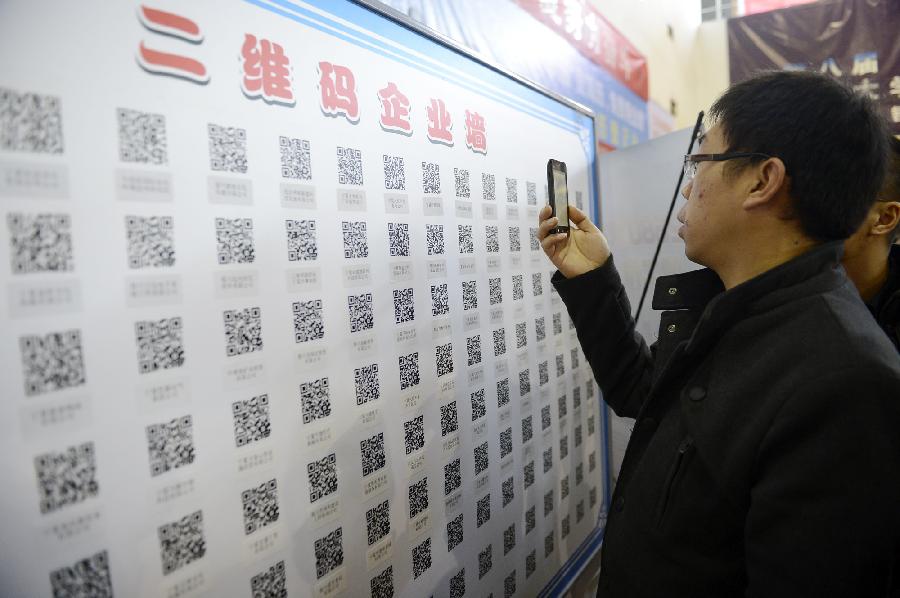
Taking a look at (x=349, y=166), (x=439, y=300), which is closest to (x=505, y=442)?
(x=439, y=300)

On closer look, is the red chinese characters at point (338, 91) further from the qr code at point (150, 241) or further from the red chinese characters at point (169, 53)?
the qr code at point (150, 241)

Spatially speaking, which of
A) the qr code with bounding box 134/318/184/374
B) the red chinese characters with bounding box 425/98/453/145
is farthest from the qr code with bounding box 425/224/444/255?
the qr code with bounding box 134/318/184/374

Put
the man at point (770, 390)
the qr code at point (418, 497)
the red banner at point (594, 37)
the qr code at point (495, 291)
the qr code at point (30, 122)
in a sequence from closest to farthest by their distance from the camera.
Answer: the qr code at point (30, 122), the man at point (770, 390), the qr code at point (418, 497), the qr code at point (495, 291), the red banner at point (594, 37)

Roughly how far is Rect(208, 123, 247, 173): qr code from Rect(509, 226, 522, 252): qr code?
675mm

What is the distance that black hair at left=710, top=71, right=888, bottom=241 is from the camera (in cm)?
72

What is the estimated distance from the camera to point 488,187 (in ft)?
3.64

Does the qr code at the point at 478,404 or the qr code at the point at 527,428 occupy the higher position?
the qr code at the point at 478,404

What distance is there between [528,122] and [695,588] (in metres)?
1.01

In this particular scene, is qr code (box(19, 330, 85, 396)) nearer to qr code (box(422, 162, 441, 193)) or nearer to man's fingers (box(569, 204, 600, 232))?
qr code (box(422, 162, 441, 193))

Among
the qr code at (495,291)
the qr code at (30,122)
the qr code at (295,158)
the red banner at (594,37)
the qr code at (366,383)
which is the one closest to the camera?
the qr code at (30,122)

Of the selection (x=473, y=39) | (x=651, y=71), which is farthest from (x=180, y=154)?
(x=651, y=71)

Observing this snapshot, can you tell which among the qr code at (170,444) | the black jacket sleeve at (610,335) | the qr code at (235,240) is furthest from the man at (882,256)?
the qr code at (170,444)

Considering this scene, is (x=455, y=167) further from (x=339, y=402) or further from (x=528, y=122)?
(x=339, y=402)

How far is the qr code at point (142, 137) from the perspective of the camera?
540 mm
